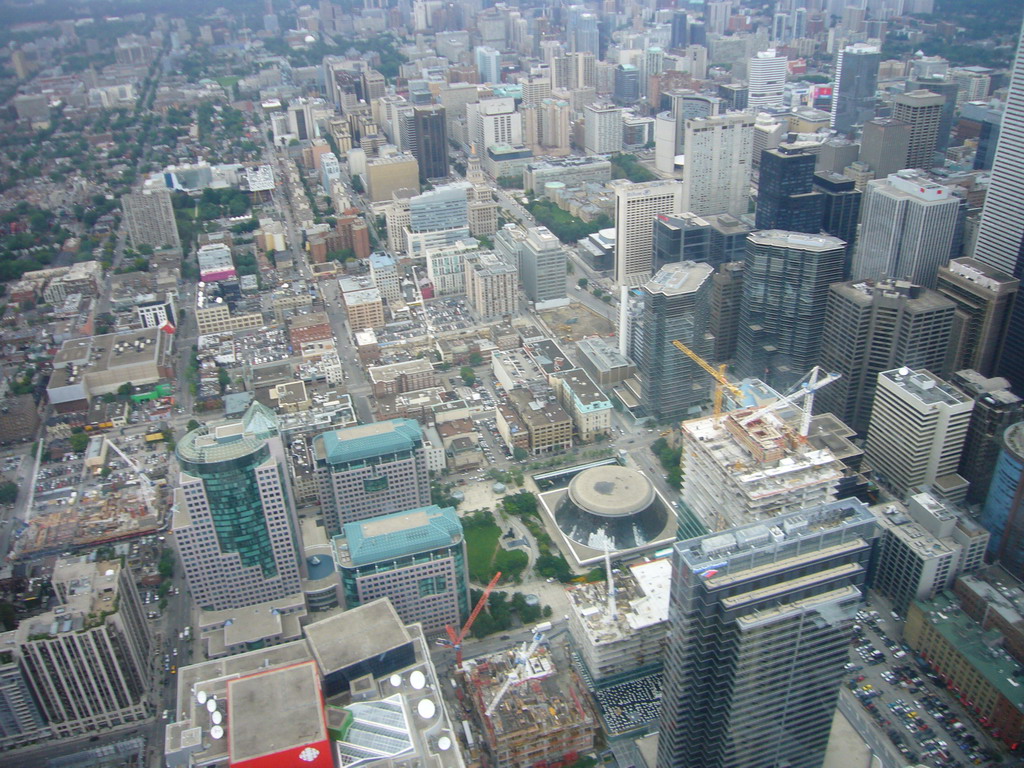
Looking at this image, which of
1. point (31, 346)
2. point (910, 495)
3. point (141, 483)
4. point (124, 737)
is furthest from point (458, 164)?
point (124, 737)

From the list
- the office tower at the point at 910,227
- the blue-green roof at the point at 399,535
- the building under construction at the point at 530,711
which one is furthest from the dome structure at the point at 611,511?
the office tower at the point at 910,227

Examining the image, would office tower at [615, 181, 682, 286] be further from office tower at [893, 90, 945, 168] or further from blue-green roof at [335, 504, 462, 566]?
blue-green roof at [335, 504, 462, 566]

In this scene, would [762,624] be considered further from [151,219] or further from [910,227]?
[151,219]

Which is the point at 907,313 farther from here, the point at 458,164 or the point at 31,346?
the point at 458,164

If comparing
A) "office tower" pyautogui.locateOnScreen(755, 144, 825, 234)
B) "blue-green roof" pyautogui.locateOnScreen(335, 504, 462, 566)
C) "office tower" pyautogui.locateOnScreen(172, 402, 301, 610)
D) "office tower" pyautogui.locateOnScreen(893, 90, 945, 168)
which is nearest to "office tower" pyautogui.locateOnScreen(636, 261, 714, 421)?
"office tower" pyautogui.locateOnScreen(755, 144, 825, 234)

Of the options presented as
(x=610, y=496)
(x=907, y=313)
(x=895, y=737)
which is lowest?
(x=895, y=737)

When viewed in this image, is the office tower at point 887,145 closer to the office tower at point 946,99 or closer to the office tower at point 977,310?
the office tower at point 946,99
